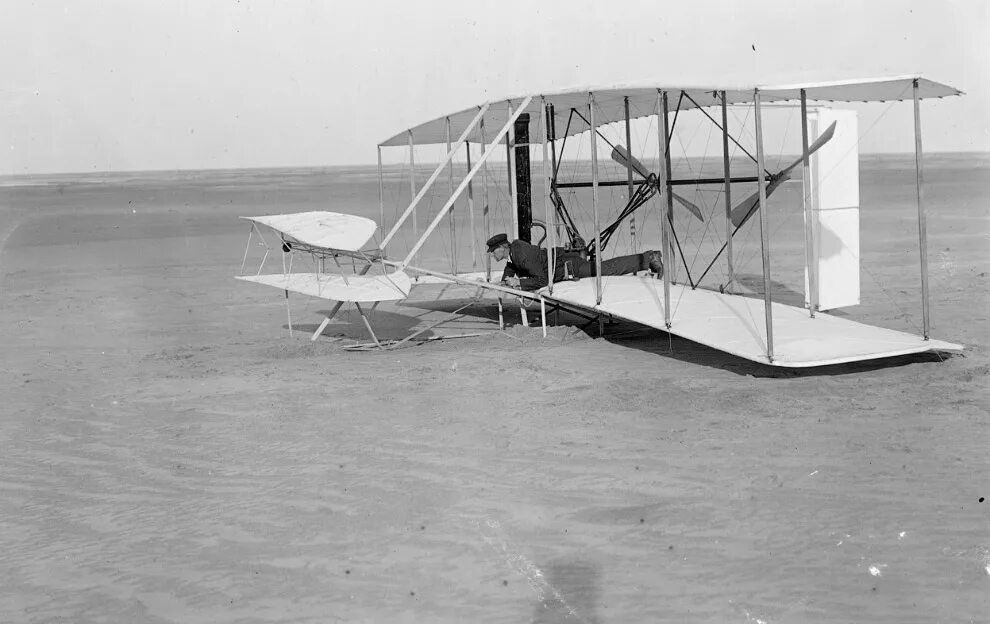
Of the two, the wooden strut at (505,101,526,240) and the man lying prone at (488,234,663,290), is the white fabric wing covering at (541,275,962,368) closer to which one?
the man lying prone at (488,234,663,290)

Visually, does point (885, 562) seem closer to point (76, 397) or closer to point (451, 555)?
point (451, 555)

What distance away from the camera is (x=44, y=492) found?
6.83 metres

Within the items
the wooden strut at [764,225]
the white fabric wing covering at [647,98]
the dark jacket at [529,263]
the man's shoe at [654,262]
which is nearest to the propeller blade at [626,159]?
the white fabric wing covering at [647,98]

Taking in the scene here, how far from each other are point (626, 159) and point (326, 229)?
3.88 metres

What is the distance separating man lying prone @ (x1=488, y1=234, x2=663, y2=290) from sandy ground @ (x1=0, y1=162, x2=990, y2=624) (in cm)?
67

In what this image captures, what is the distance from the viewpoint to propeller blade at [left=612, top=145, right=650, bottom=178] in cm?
1304

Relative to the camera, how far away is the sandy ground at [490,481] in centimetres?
507

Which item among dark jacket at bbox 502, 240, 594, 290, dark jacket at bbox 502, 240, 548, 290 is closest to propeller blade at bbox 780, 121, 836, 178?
dark jacket at bbox 502, 240, 594, 290

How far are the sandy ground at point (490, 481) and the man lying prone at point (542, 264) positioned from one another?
671 millimetres

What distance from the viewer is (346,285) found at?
1145cm

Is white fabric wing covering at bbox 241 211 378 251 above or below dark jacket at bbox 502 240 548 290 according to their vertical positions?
above

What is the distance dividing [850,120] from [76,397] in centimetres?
838

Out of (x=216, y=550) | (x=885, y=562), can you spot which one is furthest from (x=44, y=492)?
(x=885, y=562)

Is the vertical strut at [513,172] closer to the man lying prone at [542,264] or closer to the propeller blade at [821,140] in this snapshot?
the man lying prone at [542,264]
